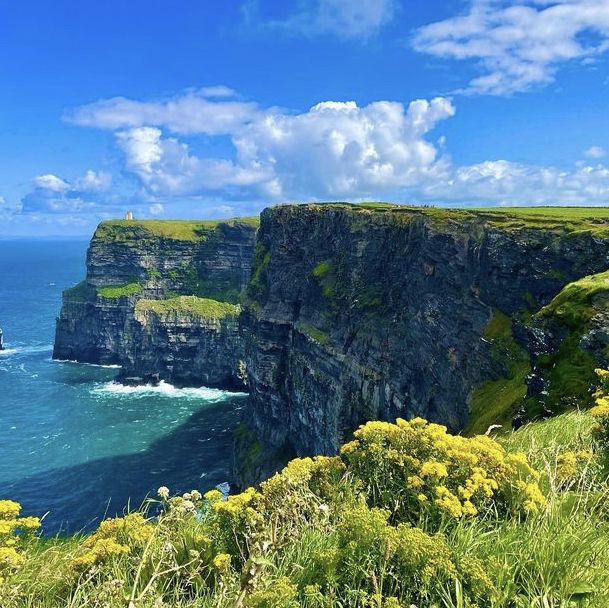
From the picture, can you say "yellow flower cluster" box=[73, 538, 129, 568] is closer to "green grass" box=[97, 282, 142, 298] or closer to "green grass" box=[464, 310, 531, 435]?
"green grass" box=[464, 310, 531, 435]

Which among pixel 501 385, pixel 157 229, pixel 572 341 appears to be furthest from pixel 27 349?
pixel 572 341

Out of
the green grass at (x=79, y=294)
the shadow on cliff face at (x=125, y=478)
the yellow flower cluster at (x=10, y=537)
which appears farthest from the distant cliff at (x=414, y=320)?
the green grass at (x=79, y=294)

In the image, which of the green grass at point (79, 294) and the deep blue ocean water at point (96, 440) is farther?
the green grass at point (79, 294)

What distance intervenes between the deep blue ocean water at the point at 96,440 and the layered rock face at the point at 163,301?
7.57m

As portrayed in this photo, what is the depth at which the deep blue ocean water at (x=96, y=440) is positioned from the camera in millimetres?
77375

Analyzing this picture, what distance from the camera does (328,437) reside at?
68.6m

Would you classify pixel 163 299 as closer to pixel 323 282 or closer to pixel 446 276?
pixel 323 282

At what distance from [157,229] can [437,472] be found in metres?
177

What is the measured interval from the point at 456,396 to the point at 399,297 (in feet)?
63.0

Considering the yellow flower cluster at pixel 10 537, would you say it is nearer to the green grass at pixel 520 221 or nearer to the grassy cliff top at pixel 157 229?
the green grass at pixel 520 221

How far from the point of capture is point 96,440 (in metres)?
100

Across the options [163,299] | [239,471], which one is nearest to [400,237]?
[239,471]

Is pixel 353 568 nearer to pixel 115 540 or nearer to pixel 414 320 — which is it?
pixel 115 540

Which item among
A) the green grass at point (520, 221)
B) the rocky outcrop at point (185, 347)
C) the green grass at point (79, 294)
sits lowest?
the rocky outcrop at point (185, 347)
